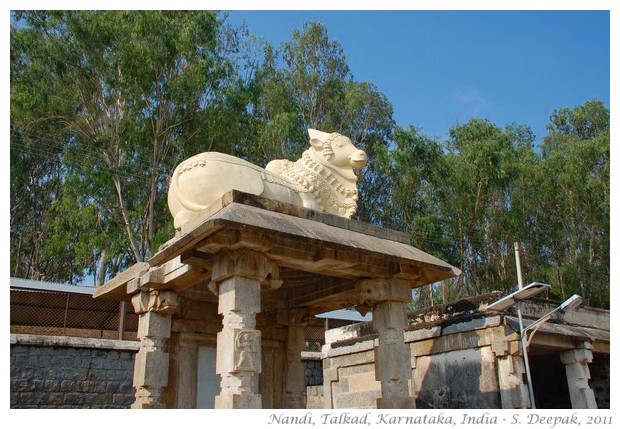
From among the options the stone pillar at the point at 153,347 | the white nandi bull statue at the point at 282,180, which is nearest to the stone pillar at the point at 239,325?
the white nandi bull statue at the point at 282,180

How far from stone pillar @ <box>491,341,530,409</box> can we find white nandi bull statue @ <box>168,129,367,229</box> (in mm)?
3621

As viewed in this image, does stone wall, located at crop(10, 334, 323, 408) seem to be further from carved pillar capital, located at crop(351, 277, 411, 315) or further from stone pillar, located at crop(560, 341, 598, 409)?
stone pillar, located at crop(560, 341, 598, 409)

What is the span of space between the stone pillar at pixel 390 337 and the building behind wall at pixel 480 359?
2567 mm

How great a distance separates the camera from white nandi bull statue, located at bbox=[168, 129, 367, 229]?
7098 mm

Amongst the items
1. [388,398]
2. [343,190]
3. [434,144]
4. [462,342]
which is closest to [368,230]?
[343,190]

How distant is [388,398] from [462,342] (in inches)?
129

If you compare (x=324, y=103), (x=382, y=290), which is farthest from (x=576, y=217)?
(x=382, y=290)

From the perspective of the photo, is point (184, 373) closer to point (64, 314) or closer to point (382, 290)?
point (382, 290)

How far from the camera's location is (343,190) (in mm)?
8211

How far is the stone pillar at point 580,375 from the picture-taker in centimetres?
1075

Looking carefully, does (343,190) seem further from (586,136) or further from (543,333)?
(586,136)

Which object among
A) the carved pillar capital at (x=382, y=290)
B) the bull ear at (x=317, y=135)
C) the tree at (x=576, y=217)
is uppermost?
the tree at (x=576, y=217)

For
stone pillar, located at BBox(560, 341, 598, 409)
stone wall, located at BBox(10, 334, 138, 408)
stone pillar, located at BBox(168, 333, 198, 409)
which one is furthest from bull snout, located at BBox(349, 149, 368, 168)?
stone wall, located at BBox(10, 334, 138, 408)

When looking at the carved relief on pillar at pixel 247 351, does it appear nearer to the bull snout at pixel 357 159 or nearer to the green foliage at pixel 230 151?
the bull snout at pixel 357 159
